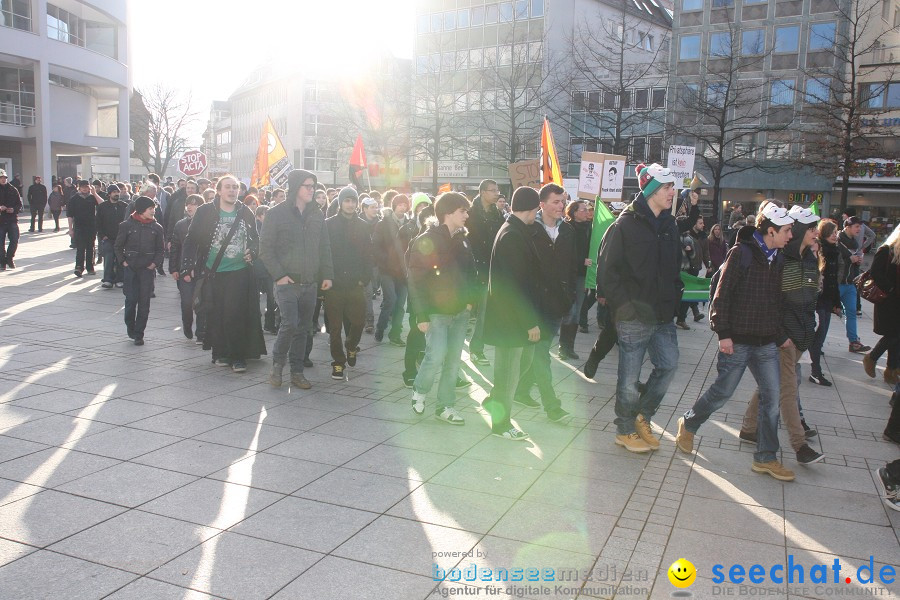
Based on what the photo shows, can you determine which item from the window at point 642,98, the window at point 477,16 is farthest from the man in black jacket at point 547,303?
the window at point 477,16

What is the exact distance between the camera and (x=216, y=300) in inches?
335

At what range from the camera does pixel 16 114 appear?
39531mm

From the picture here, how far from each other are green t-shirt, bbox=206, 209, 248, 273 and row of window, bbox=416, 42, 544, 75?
110ft

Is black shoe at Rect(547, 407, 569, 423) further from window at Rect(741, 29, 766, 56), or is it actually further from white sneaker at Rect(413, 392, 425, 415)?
→ window at Rect(741, 29, 766, 56)

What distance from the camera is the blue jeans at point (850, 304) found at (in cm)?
1046

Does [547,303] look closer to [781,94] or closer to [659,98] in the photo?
[781,94]

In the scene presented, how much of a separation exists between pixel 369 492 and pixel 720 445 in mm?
2937

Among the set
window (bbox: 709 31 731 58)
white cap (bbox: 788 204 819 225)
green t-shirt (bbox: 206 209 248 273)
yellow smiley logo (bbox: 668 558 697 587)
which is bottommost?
yellow smiley logo (bbox: 668 558 697 587)

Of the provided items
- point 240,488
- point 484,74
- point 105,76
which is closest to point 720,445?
point 240,488

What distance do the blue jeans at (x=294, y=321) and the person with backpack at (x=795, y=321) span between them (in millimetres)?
4310

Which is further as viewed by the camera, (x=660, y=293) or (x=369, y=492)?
(x=660, y=293)

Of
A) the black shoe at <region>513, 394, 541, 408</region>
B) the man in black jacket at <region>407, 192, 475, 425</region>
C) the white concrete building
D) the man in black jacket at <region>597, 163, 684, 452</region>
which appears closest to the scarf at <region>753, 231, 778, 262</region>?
the man in black jacket at <region>597, 163, 684, 452</region>

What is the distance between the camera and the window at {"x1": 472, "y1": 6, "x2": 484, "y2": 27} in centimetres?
5388

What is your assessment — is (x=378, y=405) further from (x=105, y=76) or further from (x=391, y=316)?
(x=105, y=76)
